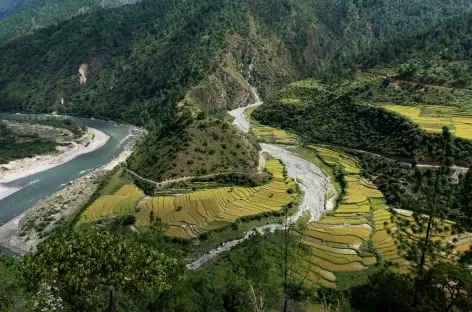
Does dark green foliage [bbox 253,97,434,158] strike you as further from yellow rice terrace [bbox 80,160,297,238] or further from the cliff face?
yellow rice terrace [bbox 80,160,297,238]

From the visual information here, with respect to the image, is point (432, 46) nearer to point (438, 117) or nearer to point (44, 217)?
point (438, 117)

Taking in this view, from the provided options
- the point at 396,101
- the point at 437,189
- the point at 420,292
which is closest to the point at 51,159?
the point at 396,101

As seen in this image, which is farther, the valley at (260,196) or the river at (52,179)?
the river at (52,179)

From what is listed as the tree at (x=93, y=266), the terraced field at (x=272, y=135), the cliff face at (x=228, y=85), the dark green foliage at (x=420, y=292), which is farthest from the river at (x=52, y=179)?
the tree at (x=93, y=266)

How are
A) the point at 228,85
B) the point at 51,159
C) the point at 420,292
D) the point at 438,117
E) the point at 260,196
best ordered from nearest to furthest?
1. the point at 420,292
2. the point at 260,196
3. the point at 438,117
4. the point at 51,159
5. the point at 228,85

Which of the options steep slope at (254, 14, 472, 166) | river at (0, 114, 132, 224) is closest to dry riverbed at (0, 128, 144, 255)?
river at (0, 114, 132, 224)

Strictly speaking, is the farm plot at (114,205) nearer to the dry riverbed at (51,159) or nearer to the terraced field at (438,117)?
the dry riverbed at (51,159)
